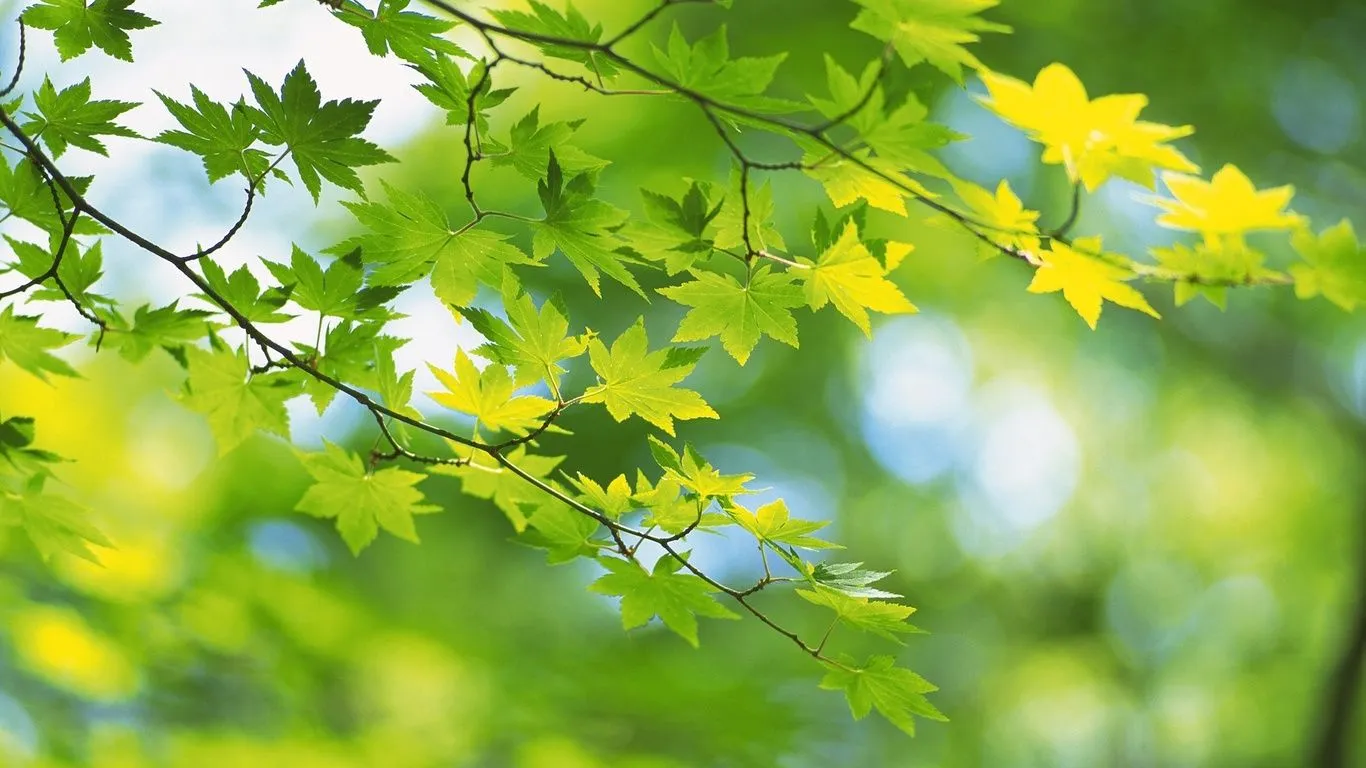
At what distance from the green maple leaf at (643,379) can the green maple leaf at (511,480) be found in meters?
0.18

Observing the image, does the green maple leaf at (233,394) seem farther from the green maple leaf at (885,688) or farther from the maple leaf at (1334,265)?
the maple leaf at (1334,265)

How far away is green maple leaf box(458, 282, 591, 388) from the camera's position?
50.9 inches

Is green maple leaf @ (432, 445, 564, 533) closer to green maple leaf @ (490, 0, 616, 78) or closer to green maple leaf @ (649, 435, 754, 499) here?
green maple leaf @ (649, 435, 754, 499)

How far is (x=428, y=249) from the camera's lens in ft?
4.33

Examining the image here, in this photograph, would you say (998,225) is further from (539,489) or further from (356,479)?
(356,479)

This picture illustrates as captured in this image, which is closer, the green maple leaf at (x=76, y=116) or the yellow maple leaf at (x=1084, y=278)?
the yellow maple leaf at (x=1084, y=278)

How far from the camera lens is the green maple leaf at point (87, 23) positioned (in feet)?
4.27

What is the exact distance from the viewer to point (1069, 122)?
108cm

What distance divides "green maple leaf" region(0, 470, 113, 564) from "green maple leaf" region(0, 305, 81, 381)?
0.16 m

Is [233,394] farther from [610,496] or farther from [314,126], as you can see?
[610,496]

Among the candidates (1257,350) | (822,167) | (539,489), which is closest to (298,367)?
(539,489)

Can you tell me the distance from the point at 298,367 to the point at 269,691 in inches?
150

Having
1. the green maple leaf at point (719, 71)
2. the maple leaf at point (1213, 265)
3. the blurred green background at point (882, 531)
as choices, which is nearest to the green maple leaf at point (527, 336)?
the green maple leaf at point (719, 71)

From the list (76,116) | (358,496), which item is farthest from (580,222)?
(76,116)
